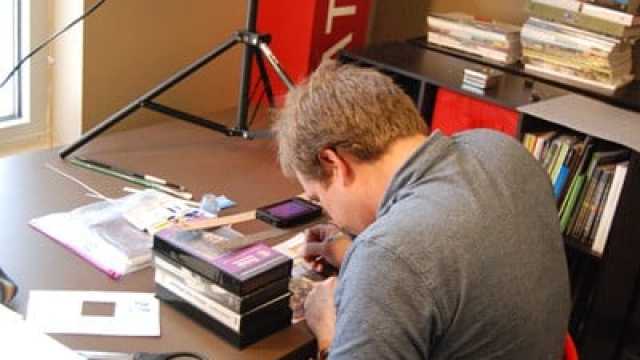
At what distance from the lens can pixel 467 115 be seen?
6.46 ft

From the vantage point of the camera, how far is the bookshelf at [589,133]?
173 centimetres

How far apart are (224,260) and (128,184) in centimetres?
54

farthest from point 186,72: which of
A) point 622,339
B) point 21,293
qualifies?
point 622,339

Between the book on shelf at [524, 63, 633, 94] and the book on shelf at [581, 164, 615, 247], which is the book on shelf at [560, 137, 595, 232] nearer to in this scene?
the book on shelf at [581, 164, 615, 247]

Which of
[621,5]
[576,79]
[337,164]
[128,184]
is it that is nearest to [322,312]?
[337,164]

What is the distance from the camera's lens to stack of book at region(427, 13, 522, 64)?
85.8 inches

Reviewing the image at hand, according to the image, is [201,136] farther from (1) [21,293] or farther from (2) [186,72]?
(1) [21,293]

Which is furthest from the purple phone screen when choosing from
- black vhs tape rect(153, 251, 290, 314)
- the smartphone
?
black vhs tape rect(153, 251, 290, 314)

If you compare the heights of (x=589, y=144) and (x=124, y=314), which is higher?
(x=589, y=144)

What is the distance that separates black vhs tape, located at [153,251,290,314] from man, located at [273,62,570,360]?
0.33ft

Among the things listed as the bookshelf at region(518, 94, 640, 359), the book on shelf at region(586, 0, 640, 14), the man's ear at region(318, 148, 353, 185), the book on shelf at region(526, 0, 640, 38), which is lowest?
the bookshelf at region(518, 94, 640, 359)

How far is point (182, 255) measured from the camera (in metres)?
1.27

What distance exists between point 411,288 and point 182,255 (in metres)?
0.47

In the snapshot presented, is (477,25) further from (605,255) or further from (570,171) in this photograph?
(605,255)
